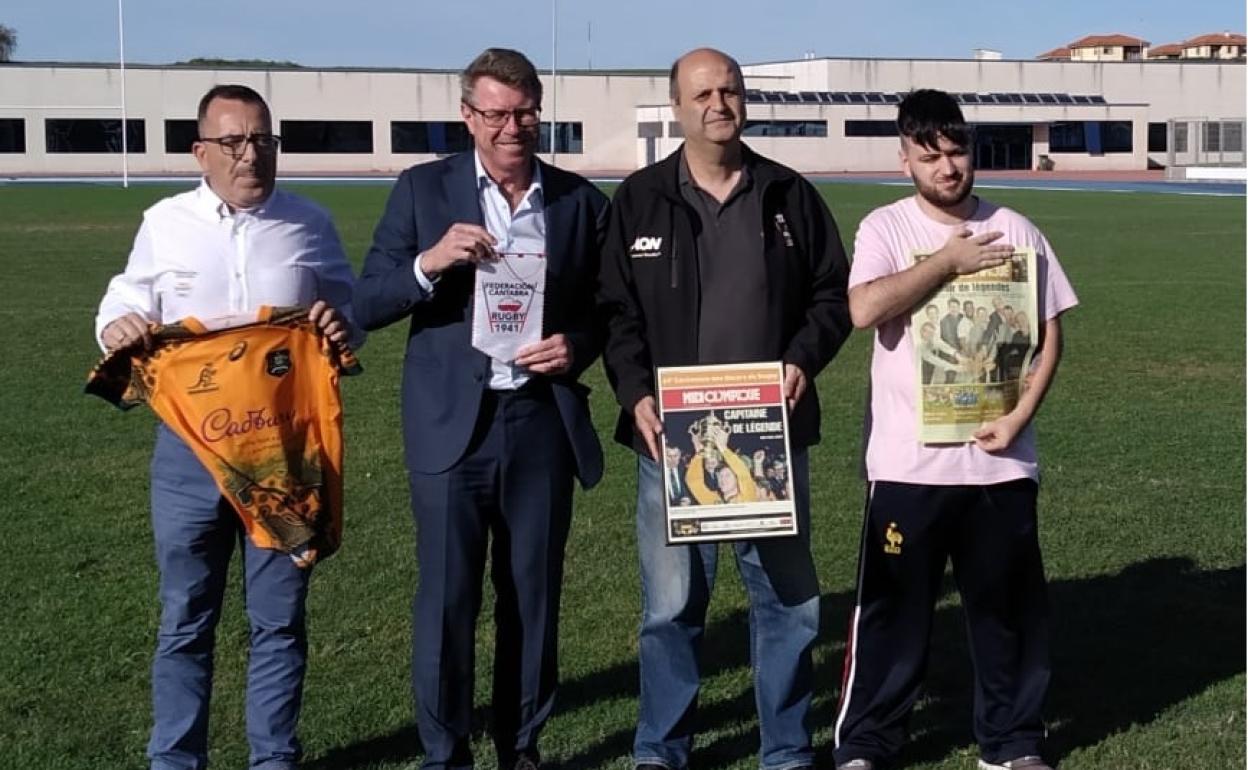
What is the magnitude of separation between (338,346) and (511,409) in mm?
497

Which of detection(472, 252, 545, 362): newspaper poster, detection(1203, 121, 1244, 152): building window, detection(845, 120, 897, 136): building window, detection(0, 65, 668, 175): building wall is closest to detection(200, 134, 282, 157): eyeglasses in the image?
detection(472, 252, 545, 362): newspaper poster

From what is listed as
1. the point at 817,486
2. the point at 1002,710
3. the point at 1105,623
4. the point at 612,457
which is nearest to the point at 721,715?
the point at 1002,710

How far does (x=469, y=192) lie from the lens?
4.20 m

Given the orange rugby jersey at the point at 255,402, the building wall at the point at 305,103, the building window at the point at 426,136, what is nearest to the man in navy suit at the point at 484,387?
the orange rugby jersey at the point at 255,402

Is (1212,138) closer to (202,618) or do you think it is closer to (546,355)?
(546,355)

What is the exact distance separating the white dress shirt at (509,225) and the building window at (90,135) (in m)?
66.8

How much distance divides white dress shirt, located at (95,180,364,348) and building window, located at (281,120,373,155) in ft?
221

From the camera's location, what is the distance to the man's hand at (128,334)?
4.04 metres

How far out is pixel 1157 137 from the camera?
3081 inches

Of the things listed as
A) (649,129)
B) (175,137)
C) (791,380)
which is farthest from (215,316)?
(649,129)

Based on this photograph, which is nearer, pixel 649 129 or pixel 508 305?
pixel 508 305

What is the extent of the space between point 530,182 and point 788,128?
226 ft

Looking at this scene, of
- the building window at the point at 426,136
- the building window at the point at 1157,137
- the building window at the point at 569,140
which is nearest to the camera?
the building window at the point at 426,136

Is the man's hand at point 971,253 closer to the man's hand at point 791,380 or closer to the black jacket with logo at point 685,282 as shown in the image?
the black jacket with logo at point 685,282
